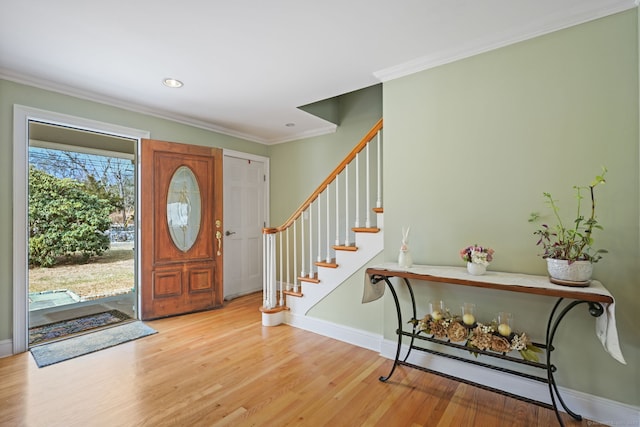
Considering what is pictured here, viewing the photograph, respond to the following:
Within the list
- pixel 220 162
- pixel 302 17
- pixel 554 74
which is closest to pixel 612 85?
pixel 554 74

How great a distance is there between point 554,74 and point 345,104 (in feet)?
8.42

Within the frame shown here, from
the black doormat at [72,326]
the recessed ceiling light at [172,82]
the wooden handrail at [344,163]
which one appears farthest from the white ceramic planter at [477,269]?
the black doormat at [72,326]

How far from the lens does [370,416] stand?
5.90ft

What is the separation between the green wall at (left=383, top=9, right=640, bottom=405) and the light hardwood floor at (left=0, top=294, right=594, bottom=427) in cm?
50

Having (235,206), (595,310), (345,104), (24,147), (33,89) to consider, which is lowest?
(595,310)

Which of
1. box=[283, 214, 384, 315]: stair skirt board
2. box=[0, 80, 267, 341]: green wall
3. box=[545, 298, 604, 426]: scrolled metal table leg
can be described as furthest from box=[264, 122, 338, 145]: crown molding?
box=[545, 298, 604, 426]: scrolled metal table leg

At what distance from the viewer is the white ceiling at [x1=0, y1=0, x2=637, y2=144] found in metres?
1.80

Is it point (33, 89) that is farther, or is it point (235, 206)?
point (235, 206)

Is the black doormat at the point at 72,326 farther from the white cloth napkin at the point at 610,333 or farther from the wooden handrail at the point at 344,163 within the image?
the white cloth napkin at the point at 610,333

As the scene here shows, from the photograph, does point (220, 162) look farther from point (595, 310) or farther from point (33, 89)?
point (595, 310)

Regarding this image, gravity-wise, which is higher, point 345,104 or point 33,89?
point 345,104

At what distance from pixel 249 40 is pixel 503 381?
3.04m

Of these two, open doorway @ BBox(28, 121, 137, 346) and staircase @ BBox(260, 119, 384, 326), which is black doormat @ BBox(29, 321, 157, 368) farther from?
staircase @ BBox(260, 119, 384, 326)

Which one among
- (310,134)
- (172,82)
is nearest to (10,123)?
(172,82)
